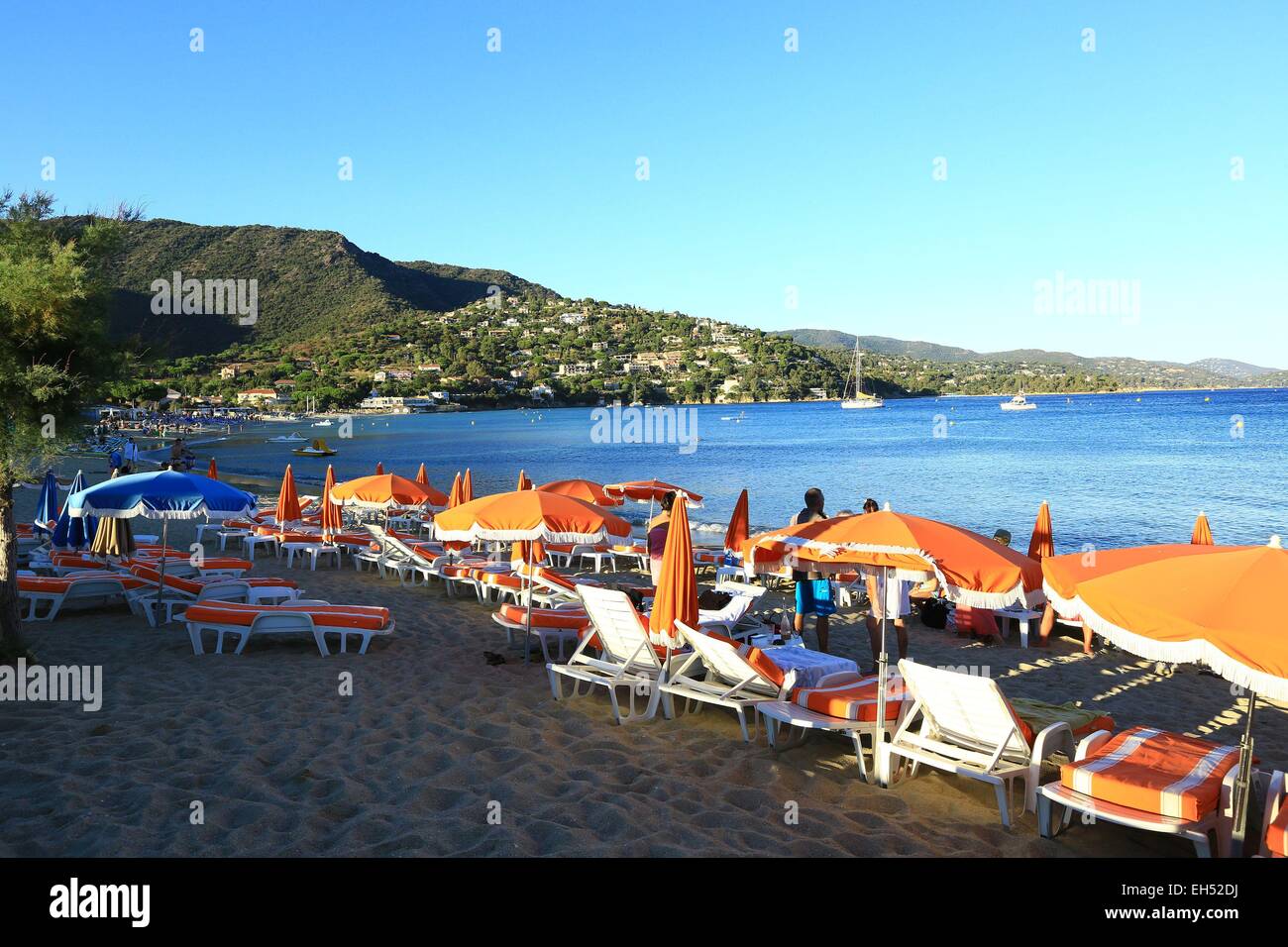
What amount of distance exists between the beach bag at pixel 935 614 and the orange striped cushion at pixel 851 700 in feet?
14.6

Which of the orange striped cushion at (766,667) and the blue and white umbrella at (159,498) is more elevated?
the blue and white umbrella at (159,498)

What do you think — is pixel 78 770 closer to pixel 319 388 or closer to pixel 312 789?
pixel 312 789

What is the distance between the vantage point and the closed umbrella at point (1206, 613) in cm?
288

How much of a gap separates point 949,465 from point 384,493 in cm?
3851

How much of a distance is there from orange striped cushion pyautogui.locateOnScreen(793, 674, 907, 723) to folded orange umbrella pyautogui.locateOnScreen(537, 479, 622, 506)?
6203 millimetres

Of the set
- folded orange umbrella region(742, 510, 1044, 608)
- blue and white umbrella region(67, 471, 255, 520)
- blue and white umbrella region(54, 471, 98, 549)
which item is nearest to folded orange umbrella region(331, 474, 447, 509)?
blue and white umbrella region(54, 471, 98, 549)

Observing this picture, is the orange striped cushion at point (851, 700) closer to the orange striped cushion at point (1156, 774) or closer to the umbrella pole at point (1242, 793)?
the orange striped cushion at point (1156, 774)

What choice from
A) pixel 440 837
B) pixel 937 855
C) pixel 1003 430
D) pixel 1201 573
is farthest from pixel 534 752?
pixel 1003 430

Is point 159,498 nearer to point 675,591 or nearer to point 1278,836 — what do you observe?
point 675,591

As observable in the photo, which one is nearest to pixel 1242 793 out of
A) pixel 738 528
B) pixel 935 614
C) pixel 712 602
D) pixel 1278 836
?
pixel 1278 836

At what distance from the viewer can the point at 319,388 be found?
4173 inches

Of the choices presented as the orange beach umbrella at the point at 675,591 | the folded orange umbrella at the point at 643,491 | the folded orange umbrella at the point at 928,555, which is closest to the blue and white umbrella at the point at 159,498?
the orange beach umbrella at the point at 675,591
